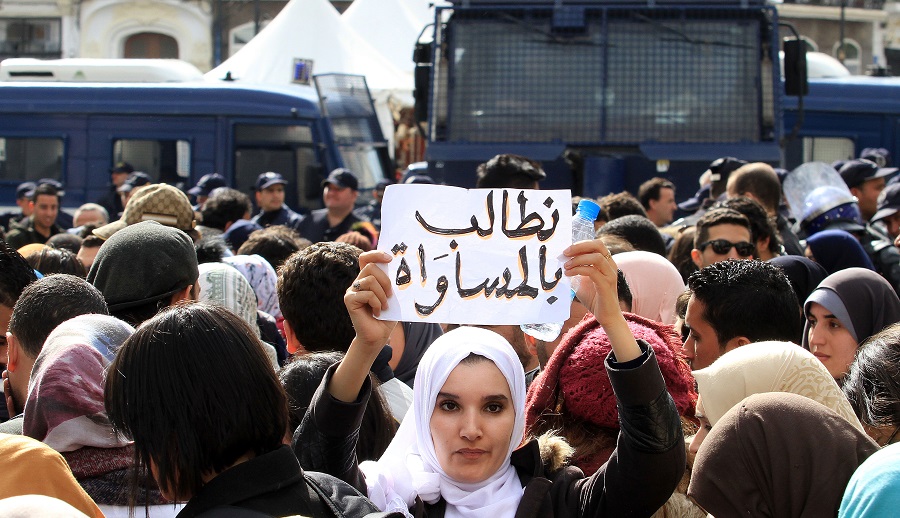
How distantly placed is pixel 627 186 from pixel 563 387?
21.6 feet

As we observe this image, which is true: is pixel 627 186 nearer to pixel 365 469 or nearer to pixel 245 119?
pixel 245 119

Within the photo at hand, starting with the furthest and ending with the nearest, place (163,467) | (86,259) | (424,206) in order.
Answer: (86,259), (424,206), (163,467)

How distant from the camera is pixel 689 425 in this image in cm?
322

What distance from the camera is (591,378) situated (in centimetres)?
285

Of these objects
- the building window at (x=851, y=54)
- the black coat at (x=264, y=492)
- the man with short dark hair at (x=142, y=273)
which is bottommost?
the black coat at (x=264, y=492)

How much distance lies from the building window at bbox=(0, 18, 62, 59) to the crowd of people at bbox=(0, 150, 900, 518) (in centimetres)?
3359

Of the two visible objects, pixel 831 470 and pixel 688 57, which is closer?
pixel 831 470

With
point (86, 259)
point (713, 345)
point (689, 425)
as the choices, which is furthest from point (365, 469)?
point (86, 259)

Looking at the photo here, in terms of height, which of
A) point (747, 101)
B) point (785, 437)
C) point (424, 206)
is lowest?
point (785, 437)

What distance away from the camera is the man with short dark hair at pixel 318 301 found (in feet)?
12.5

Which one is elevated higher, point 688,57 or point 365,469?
point 688,57

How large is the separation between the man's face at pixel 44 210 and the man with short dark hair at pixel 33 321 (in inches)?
270

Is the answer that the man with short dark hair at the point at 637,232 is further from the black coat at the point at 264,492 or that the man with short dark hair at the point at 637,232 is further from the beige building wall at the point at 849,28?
the beige building wall at the point at 849,28

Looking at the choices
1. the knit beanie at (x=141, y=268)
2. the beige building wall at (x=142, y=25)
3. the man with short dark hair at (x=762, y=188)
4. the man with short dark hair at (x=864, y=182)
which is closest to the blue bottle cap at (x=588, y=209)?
the knit beanie at (x=141, y=268)
